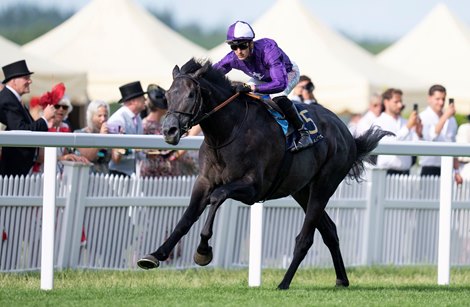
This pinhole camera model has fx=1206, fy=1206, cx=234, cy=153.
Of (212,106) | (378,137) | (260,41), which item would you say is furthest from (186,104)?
(378,137)

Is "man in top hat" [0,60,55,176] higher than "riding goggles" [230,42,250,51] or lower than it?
lower

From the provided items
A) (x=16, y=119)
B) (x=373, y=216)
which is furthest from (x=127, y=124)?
(x=373, y=216)

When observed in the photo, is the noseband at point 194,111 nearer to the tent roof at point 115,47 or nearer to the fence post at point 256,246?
the fence post at point 256,246

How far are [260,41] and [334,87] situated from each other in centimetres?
1167

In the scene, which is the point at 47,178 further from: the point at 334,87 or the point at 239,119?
the point at 334,87

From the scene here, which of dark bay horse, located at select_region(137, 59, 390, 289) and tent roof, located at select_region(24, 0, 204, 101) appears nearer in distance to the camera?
dark bay horse, located at select_region(137, 59, 390, 289)

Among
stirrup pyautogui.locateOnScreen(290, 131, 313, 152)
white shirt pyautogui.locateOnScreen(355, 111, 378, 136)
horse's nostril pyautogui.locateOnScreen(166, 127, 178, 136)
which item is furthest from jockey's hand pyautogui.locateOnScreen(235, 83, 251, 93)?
white shirt pyautogui.locateOnScreen(355, 111, 378, 136)

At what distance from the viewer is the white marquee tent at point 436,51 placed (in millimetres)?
25125

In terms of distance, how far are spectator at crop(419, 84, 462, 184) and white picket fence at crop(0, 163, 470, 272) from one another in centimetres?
93

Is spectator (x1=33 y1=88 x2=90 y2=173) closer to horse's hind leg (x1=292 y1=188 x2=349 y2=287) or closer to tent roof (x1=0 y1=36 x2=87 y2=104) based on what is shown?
horse's hind leg (x1=292 y1=188 x2=349 y2=287)

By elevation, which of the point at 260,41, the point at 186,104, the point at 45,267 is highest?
the point at 260,41

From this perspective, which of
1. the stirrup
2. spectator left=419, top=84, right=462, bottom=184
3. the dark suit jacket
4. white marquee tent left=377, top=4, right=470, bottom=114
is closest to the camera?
the stirrup

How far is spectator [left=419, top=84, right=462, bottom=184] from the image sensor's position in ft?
47.4

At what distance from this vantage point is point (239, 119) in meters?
9.10
